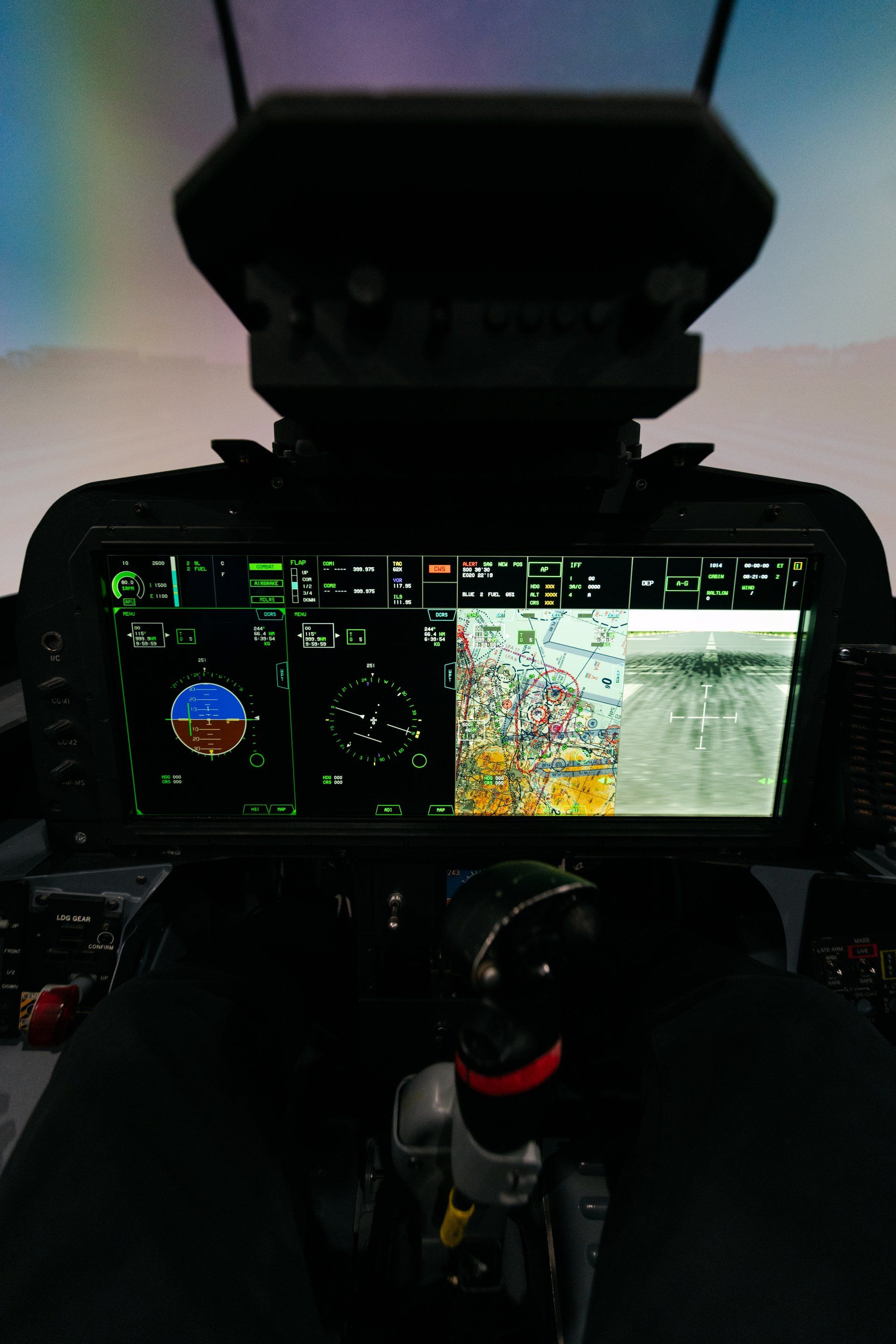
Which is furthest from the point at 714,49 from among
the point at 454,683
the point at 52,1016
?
the point at 52,1016

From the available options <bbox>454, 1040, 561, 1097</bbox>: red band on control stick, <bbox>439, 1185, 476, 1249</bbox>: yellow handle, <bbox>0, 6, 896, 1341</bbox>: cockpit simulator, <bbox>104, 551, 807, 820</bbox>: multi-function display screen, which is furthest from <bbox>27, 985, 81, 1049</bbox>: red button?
<bbox>454, 1040, 561, 1097</bbox>: red band on control stick

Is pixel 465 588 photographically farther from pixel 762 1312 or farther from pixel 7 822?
pixel 7 822

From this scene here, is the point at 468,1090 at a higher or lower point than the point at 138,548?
lower

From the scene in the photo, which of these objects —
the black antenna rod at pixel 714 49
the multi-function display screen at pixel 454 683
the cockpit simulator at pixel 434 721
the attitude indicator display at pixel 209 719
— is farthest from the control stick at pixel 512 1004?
the black antenna rod at pixel 714 49

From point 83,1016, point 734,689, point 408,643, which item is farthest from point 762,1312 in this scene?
point 83,1016

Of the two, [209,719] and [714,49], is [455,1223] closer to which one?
[209,719]

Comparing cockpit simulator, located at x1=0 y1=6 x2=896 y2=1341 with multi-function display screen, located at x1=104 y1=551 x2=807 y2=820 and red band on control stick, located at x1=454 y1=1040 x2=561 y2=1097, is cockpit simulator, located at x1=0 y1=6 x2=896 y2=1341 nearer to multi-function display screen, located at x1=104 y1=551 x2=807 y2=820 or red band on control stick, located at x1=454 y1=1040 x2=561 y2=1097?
multi-function display screen, located at x1=104 y1=551 x2=807 y2=820
